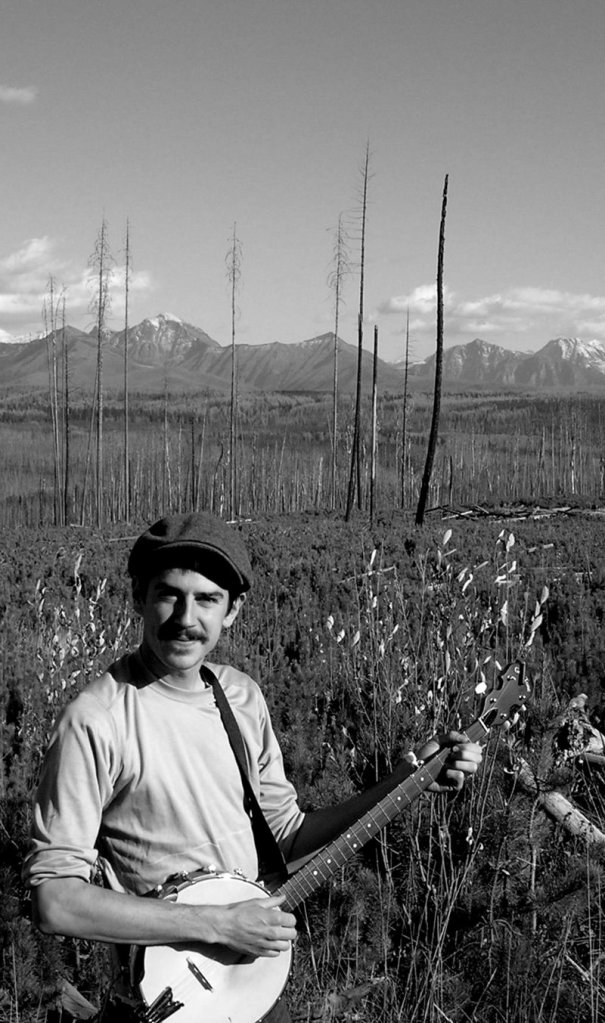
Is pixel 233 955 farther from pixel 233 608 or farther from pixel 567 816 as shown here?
pixel 567 816

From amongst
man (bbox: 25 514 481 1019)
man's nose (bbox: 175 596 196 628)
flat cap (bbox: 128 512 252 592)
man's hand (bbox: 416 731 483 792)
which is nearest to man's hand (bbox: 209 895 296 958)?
man (bbox: 25 514 481 1019)

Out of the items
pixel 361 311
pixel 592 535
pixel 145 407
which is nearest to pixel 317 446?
pixel 145 407

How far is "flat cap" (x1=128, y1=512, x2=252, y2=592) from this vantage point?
2.22 metres

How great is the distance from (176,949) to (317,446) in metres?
104

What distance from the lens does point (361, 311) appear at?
112 ft

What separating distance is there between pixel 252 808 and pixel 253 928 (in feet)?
0.93

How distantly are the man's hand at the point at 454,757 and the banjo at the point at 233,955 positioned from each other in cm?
2

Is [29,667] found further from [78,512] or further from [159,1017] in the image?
[78,512]

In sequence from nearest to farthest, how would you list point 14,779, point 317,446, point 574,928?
1. point 574,928
2. point 14,779
3. point 317,446

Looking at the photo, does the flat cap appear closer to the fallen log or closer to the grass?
the grass

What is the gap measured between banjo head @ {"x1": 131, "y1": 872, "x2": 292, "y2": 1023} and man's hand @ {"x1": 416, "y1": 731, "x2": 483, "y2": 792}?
18.3 inches

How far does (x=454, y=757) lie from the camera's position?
2.33 m

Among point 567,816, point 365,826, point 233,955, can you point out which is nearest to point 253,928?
point 233,955

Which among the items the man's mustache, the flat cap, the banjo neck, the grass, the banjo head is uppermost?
the flat cap
